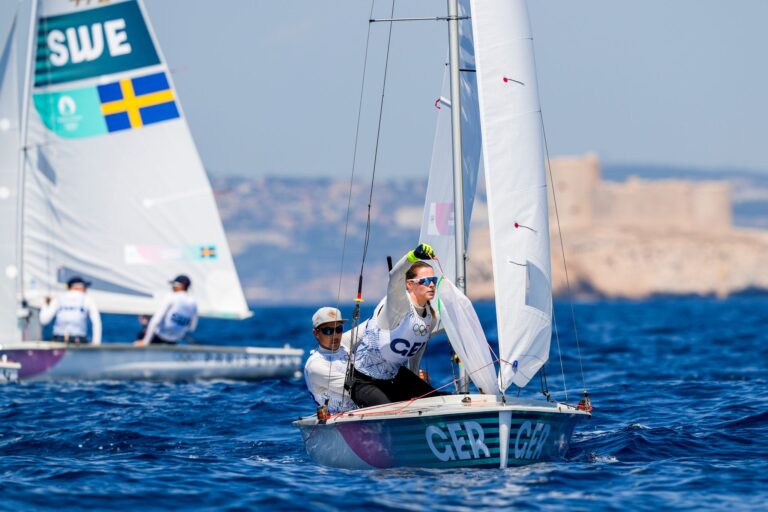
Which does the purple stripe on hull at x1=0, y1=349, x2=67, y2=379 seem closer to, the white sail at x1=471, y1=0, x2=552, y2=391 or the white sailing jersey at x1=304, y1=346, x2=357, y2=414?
the white sailing jersey at x1=304, y1=346, x2=357, y2=414

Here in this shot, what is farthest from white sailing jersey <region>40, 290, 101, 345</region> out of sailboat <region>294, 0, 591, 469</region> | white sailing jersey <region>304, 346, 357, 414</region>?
sailboat <region>294, 0, 591, 469</region>

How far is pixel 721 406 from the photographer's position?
13.8 metres

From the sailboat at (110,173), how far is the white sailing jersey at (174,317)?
7.80 ft

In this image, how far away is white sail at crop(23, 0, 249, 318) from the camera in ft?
69.0

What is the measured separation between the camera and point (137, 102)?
71.0ft

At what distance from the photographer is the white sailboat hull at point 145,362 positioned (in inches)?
706

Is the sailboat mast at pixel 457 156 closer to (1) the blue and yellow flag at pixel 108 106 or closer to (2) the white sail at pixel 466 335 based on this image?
(2) the white sail at pixel 466 335

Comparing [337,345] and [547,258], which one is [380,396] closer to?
[337,345]

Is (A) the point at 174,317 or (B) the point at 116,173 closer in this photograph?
(A) the point at 174,317

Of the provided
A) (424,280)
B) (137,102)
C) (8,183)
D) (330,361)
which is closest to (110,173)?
(137,102)

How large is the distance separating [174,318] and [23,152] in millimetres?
4138

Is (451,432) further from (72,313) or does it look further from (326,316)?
(72,313)

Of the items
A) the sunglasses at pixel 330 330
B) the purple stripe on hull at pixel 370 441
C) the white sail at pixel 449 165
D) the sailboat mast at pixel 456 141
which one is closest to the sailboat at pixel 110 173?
the white sail at pixel 449 165

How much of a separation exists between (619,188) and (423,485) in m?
165
